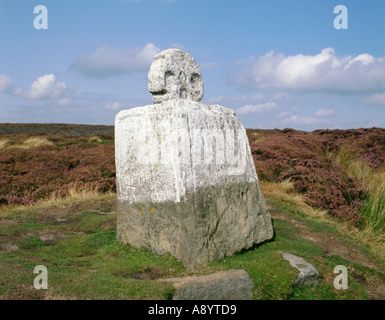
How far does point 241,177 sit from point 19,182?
8.73 meters

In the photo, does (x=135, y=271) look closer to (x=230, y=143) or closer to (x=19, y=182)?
(x=230, y=143)

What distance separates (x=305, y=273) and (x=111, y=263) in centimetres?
275

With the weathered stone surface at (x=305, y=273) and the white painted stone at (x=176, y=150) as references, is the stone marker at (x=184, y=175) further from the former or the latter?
the weathered stone surface at (x=305, y=273)

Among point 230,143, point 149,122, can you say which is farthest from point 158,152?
point 230,143

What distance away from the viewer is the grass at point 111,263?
4.17 metres

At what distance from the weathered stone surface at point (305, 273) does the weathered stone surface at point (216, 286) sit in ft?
2.85

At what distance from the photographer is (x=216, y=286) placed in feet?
14.5

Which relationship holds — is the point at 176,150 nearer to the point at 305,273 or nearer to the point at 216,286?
the point at 216,286

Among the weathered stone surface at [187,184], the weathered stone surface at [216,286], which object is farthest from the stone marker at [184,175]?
the weathered stone surface at [216,286]

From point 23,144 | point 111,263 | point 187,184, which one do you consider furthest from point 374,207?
point 23,144

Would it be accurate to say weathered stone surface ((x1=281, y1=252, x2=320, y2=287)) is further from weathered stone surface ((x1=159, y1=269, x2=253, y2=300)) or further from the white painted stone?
the white painted stone

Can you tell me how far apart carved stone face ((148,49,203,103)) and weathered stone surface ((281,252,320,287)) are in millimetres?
3004

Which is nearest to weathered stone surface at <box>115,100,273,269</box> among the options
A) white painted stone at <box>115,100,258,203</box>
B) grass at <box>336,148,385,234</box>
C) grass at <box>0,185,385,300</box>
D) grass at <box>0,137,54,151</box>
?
white painted stone at <box>115,100,258,203</box>
